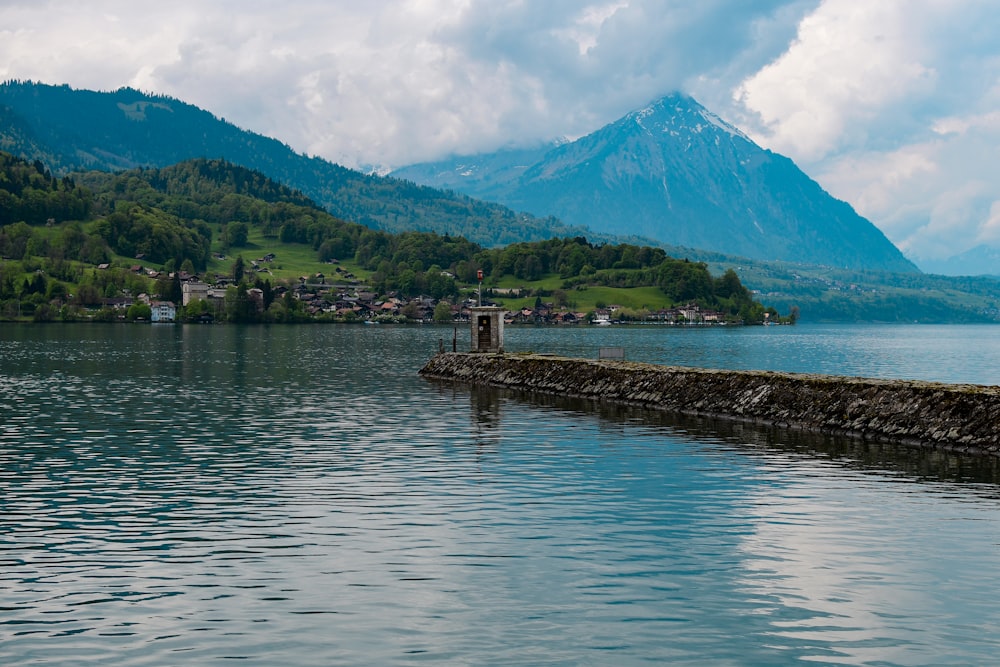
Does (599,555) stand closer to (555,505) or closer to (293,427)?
(555,505)

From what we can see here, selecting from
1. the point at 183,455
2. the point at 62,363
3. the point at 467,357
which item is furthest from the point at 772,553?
the point at 62,363

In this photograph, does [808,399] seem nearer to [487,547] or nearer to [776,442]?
[776,442]

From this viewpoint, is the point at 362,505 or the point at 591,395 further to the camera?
the point at 591,395

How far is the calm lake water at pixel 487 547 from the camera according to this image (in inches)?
707

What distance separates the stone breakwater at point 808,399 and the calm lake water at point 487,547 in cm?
259

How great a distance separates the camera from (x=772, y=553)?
24484 mm

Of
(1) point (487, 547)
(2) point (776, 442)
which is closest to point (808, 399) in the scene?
(2) point (776, 442)

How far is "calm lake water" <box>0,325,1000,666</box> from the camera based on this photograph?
707 inches

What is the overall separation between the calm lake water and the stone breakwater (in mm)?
2590

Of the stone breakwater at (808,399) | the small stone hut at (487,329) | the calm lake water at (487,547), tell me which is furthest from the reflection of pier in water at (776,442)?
the small stone hut at (487,329)

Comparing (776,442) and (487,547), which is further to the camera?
(776,442)

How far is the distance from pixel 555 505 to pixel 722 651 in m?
13.4

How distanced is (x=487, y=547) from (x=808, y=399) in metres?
32.5

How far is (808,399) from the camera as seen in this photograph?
53094 millimetres
